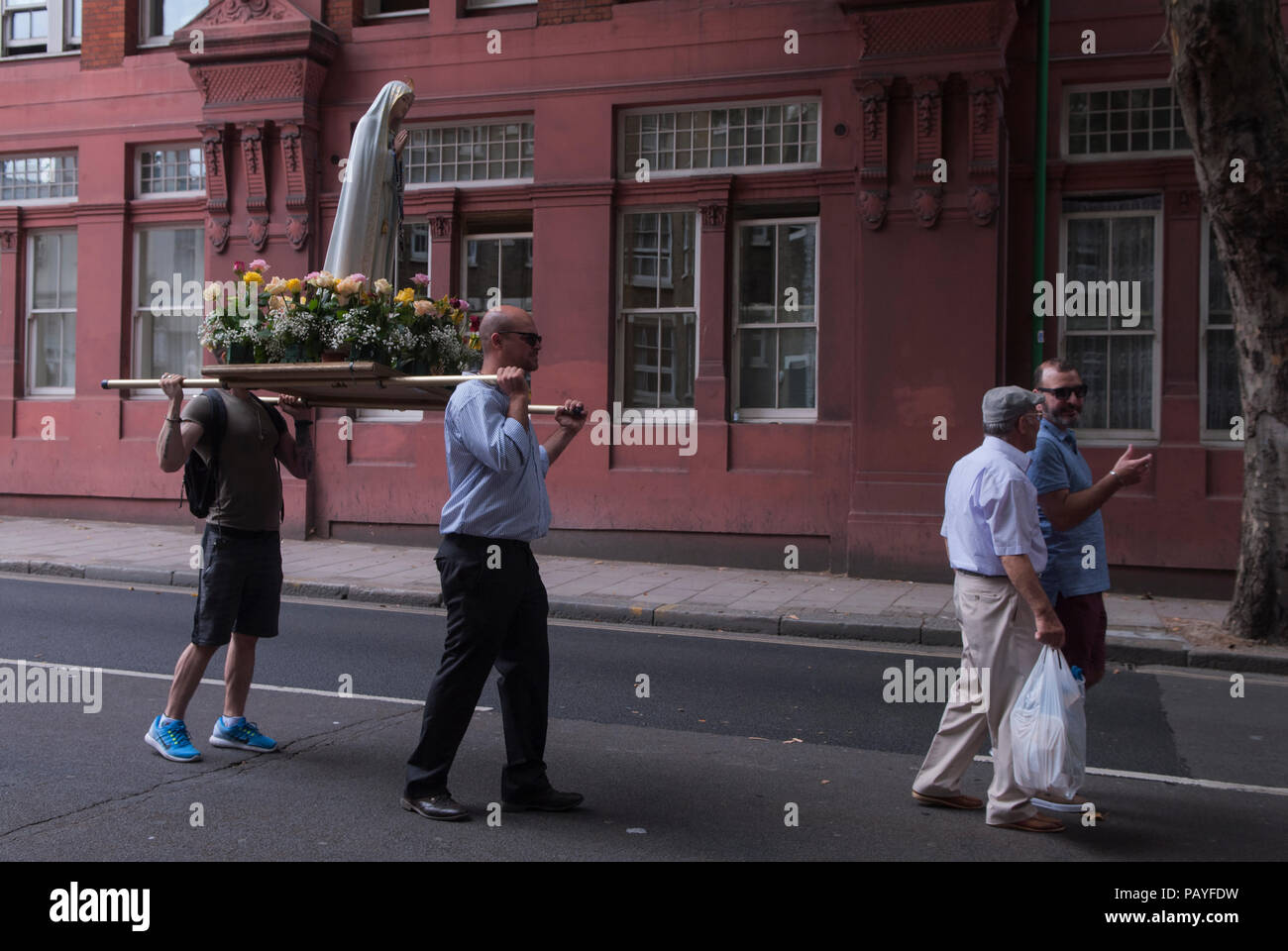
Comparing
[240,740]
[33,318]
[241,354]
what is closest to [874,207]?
[241,354]

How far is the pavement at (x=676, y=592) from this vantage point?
33.2ft

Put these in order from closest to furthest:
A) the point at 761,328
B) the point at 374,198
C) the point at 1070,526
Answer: the point at 1070,526 → the point at 374,198 → the point at 761,328

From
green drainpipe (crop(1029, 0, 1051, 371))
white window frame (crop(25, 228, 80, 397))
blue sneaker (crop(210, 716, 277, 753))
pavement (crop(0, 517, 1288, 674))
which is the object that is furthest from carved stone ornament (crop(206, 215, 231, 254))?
blue sneaker (crop(210, 716, 277, 753))

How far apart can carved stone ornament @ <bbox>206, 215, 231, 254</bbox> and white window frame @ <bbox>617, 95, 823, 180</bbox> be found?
209 inches

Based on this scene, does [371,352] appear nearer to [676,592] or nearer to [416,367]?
[416,367]

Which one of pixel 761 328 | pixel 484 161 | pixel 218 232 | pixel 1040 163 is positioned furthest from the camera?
pixel 218 232

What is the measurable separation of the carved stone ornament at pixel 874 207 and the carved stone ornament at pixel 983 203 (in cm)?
89

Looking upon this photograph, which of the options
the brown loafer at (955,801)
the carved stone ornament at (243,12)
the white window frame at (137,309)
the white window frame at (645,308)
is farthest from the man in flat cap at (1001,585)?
the white window frame at (137,309)

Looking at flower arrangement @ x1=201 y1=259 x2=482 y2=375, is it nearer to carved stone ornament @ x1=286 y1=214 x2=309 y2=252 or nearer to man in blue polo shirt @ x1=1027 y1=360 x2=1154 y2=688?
man in blue polo shirt @ x1=1027 y1=360 x2=1154 y2=688

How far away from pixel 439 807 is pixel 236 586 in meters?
1.67

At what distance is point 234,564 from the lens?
236 inches

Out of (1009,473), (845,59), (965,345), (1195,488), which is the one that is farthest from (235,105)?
(1009,473)

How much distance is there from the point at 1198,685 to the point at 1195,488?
412 centimetres

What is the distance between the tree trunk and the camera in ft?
30.6
